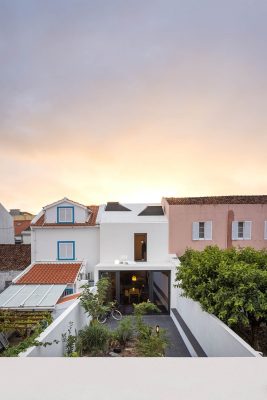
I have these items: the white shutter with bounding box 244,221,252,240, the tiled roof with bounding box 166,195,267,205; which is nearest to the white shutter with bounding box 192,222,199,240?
the tiled roof with bounding box 166,195,267,205

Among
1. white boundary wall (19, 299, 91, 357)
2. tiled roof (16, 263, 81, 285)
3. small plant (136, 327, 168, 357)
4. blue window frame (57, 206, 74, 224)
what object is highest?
blue window frame (57, 206, 74, 224)

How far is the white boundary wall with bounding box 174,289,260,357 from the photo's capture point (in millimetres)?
7398

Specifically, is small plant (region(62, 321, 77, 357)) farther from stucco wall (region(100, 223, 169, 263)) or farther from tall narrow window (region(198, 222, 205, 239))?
tall narrow window (region(198, 222, 205, 239))

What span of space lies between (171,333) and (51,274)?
10354 millimetres

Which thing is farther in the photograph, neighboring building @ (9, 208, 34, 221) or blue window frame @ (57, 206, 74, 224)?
neighboring building @ (9, 208, 34, 221)

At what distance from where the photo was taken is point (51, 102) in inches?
622

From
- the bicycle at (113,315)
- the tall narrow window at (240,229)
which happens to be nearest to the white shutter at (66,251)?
the bicycle at (113,315)

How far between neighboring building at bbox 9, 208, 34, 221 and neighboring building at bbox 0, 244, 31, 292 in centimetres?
2131

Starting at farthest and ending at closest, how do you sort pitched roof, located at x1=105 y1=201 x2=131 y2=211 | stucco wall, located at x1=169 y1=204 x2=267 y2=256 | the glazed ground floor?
pitched roof, located at x1=105 y1=201 x2=131 y2=211 < stucco wall, located at x1=169 y1=204 x2=267 y2=256 < the glazed ground floor

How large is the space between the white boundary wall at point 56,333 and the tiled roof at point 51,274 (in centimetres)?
691

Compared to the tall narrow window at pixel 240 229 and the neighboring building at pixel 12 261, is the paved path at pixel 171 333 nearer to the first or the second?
the tall narrow window at pixel 240 229

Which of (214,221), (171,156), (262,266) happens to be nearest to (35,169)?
(171,156)

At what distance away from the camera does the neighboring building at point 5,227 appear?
2872 centimetres

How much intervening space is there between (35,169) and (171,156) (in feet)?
40.7
